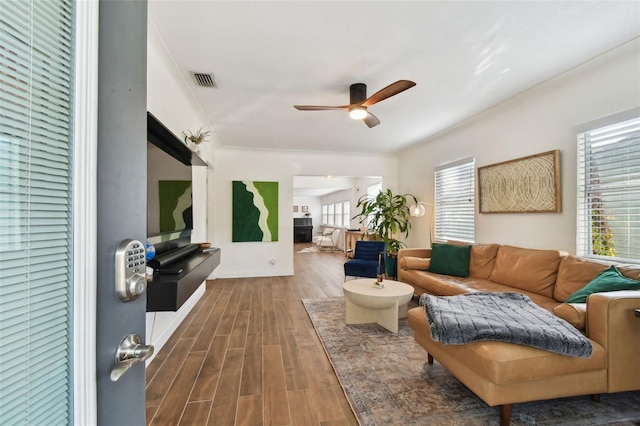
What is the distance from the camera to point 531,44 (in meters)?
2.33

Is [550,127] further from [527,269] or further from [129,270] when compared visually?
[129,270]

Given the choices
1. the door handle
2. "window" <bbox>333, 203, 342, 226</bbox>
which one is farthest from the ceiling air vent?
"window" <bbox>333, 203, 342, 226</bbox>

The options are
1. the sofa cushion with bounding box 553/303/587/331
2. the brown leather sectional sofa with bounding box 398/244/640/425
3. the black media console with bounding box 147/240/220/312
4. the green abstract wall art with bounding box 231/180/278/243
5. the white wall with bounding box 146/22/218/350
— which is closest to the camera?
the brown leather sectional sofa with bounding box 398/244/640/425

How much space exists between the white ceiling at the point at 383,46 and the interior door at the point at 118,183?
155 cm

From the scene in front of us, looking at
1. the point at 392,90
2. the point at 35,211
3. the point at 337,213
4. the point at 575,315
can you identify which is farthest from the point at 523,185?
the point at 337,213

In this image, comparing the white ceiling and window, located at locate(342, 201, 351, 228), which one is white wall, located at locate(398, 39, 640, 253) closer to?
the white ceiling

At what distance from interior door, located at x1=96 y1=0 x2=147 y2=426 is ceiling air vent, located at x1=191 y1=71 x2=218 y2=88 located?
7.46ft

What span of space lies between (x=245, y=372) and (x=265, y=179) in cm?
398

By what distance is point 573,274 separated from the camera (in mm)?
2533

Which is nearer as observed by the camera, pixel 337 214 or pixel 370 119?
pixel 370 119

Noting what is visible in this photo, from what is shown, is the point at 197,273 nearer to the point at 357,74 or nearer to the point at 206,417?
the point at 206,417

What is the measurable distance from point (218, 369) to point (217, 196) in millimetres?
3740

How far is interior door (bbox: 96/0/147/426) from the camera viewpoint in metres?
0.58

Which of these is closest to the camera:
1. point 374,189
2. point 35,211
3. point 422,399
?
point 35,211
